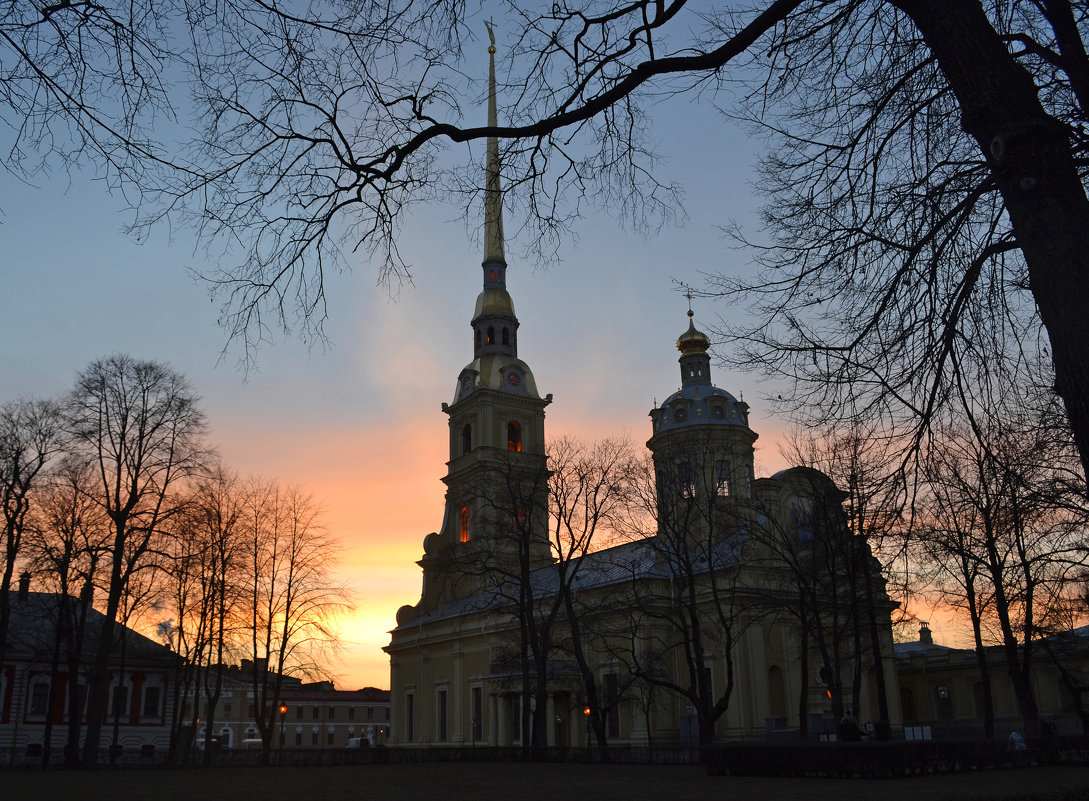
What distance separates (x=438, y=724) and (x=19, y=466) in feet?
106

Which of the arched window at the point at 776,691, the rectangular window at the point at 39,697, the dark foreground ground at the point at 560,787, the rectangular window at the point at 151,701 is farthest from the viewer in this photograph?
the rectangular window at the point at 151,701

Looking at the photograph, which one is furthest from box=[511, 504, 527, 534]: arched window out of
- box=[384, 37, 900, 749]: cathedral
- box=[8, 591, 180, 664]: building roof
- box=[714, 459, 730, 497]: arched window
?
box=[8, 591, 180, 664]: building roof

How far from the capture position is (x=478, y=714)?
51.1 metres

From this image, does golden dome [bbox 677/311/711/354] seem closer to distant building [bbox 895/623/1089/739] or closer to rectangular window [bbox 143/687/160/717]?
distant building [bbox 895/623/1089/739]

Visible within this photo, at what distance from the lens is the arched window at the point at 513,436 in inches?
2532

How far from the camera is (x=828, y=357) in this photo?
26.3 ft

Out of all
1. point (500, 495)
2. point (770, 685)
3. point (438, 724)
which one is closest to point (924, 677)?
point (770, 685)

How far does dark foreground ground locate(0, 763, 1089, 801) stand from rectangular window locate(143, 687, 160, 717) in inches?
1027

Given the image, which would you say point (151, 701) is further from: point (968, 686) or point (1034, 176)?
point (1034, 176)

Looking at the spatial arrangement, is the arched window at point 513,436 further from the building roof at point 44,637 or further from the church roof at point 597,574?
the building roof at point 44,637

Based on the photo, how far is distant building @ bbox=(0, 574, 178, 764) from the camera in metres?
43.8

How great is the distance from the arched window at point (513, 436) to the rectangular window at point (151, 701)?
27255 mm

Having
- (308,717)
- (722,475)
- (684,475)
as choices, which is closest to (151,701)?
(684,475)

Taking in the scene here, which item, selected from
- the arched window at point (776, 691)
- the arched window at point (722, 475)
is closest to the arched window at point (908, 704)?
the arched window at point (776, 691)
